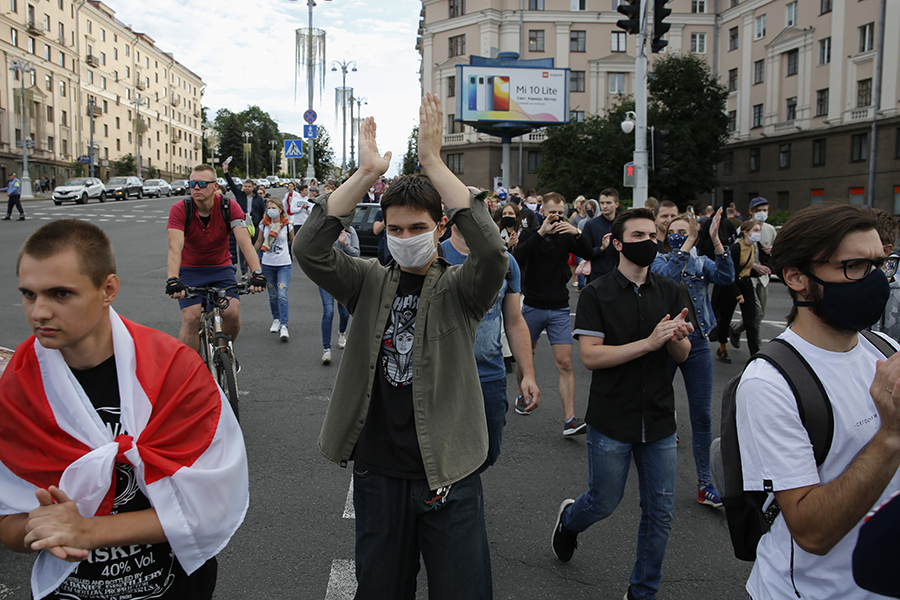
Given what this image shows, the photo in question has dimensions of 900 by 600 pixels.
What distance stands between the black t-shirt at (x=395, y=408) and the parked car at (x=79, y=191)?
142 feet

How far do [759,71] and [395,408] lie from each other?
52.8m

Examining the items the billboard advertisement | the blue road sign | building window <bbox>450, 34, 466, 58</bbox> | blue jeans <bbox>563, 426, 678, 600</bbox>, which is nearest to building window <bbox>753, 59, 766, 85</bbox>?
the billboard advertisement

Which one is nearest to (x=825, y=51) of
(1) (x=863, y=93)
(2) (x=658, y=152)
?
(1) (x=863, y=93)

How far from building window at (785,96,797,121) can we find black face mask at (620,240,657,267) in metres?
47.0

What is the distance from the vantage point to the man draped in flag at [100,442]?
1.70 meters

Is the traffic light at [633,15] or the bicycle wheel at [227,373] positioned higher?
the traffic light at [633,15]

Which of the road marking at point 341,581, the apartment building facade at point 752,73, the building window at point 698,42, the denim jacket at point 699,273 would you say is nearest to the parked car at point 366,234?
the denim jacket at point 699,273

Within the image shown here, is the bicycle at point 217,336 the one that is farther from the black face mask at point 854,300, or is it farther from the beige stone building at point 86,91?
the beige stone building at point 86,91

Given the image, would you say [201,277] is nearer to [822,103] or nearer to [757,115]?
[822,103]

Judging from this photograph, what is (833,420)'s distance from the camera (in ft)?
5.74

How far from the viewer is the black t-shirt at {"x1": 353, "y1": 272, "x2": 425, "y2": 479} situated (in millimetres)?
2393

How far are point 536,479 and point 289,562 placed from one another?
6.30ft

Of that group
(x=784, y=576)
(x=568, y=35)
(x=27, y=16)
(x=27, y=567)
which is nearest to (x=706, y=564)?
(x=784, y=576)

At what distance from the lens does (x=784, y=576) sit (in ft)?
6.01
